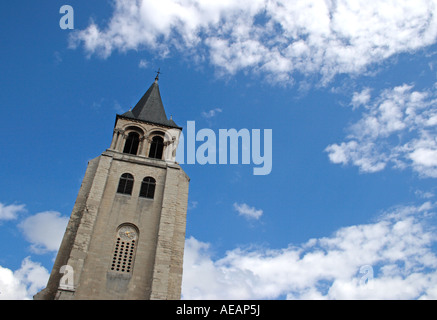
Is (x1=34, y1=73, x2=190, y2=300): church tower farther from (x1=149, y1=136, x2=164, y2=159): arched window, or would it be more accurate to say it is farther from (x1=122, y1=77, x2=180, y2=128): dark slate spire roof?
(x1=122, y1=77, x2=180, y2=128): dark slate spire roof

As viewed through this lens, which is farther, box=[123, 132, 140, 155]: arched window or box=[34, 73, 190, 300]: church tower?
box=[123, 132, 140, 155]: arched window

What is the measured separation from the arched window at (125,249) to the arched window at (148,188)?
275 cm

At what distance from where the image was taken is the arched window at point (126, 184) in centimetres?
2550

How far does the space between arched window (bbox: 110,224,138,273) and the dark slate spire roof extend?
10673mm

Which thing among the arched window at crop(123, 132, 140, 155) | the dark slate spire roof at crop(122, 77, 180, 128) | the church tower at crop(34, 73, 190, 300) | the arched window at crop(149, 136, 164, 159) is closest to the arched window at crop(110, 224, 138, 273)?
the church tower at crop(34, 73, 190, 300)

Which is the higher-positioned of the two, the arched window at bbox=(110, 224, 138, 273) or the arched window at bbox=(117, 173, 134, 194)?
the arched window at bbox=(117, 173, 134, 194)

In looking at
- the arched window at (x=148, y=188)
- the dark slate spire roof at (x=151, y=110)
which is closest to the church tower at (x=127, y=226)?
the arched window at (x=148, y=188)

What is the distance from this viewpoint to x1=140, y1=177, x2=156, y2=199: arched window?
25.7 meters

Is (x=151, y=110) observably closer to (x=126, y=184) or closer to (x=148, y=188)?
(x=126, y=184)

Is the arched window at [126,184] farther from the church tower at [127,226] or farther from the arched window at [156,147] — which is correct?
the arched window at [156,147]

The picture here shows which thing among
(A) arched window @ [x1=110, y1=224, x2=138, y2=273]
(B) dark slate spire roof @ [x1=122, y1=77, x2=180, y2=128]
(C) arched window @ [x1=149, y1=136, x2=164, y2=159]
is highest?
(B) dark slate spire roof @ [x1=122, y1=77, x2=180, y2=128]

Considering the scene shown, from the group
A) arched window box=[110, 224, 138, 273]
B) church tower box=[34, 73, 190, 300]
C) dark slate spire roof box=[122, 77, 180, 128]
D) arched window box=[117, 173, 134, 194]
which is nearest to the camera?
church tower box=[34, 73, 190, 300]

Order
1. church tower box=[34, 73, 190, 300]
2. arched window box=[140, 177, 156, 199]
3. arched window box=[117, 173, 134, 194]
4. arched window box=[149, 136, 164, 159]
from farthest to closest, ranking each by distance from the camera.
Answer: arched window box=[149, 136, 164, 159], arched window box=[140, 177, 156, 199], arched window box=[117, 173, 134, 194], church tower box=[34, 73, 190, 300]

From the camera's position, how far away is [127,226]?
2369 cm
